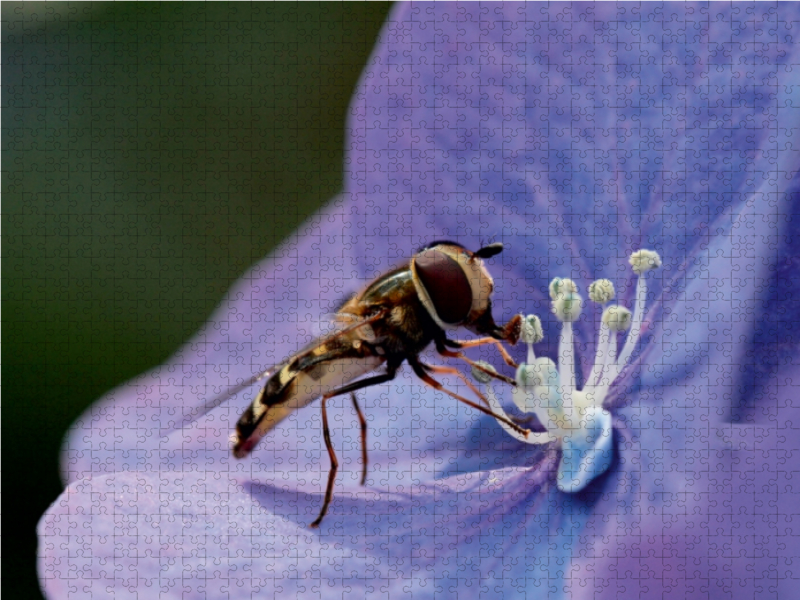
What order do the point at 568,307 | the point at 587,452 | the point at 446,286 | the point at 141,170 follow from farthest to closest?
the point at 141,170 → the point at 568,307 → the point at 587,452 → the point at 446,286

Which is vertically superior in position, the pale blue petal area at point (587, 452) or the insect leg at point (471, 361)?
the insect leg at point (471, 361)

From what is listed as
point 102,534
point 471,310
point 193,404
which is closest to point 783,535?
point 471,310

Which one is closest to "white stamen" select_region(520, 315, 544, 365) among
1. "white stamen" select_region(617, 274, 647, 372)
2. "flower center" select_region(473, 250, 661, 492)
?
"flower center" select_region(473, 250, 661, 492)

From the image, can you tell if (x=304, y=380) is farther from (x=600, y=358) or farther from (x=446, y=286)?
(x=600, y=358)

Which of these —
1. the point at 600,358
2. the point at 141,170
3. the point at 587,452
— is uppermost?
the point at 141,170

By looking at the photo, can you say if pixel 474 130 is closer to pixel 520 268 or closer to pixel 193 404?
pixel 520 268

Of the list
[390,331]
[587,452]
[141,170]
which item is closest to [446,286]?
[390,331]

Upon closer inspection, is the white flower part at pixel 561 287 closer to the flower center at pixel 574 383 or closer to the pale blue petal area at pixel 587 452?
the flower center at pixel 574 383

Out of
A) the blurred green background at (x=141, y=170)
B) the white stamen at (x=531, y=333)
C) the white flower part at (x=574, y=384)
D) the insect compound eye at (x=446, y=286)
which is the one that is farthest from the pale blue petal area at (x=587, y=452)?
the blurred green background at (x=141, y=170)
